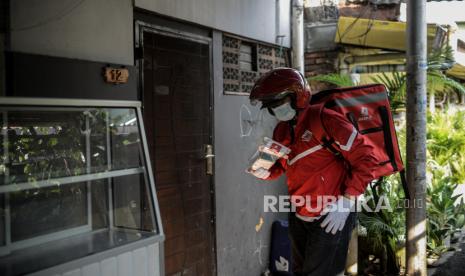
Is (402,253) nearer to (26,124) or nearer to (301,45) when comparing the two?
(301,45)

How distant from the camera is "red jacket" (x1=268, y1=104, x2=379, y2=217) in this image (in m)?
3.37

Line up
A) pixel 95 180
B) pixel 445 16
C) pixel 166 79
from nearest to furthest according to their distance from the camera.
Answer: pixel 95 180 < pixel 166 79 < pixel 445 16

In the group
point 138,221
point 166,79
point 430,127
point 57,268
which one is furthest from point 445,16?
point 57,268

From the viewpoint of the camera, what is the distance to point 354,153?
3377 millimetres

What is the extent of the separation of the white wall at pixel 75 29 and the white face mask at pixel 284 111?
1204 millimetres

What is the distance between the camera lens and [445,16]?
1451 cm

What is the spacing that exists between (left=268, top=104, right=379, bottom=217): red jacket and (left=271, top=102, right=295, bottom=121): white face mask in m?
0.06

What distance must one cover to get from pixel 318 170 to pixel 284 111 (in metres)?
0.47

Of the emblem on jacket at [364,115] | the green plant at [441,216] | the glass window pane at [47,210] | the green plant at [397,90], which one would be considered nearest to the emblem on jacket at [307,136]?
the emblem on jacket at [364,115]

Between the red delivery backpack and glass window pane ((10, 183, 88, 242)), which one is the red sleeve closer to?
the red delivery backpack

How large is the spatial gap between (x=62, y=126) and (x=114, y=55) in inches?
30.5

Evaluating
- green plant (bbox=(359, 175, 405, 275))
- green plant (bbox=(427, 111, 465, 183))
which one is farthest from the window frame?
green plant (bbox=(427, 111, 465, 183))

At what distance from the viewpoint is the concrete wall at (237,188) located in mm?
5191

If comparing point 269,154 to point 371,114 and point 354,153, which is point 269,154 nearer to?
point 354,153
